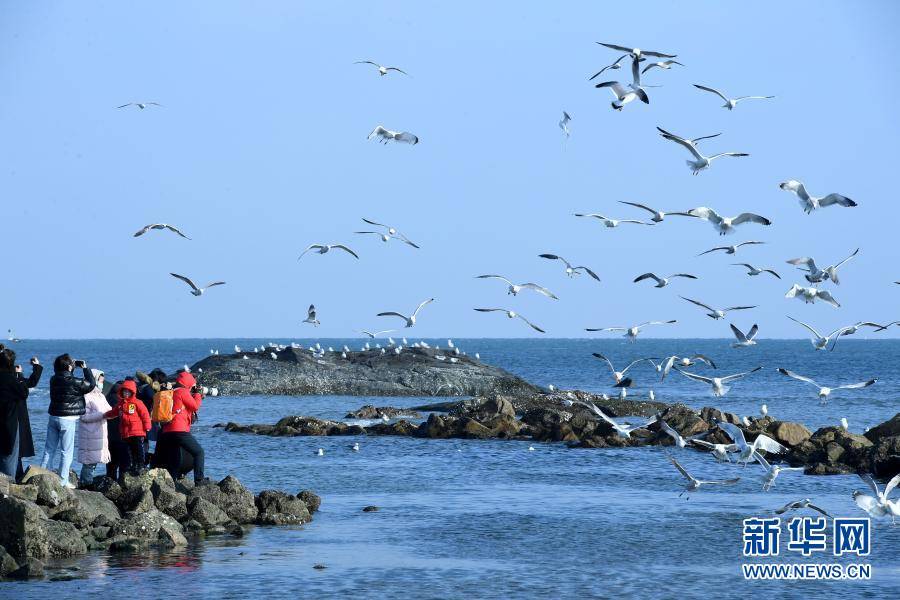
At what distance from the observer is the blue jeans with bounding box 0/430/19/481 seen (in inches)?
741

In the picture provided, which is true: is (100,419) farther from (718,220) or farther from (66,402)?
(718,220)

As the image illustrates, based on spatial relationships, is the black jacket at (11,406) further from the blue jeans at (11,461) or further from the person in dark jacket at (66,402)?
the person in dark jacket at (66,402)

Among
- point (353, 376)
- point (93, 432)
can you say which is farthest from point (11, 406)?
point (353, 376)

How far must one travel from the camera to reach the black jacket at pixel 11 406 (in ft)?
Result: 59.9

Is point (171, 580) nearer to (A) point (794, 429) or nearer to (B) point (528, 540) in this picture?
(B) point (528, 540)

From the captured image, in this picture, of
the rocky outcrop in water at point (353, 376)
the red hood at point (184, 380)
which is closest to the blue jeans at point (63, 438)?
the red hood at point (184, 380)

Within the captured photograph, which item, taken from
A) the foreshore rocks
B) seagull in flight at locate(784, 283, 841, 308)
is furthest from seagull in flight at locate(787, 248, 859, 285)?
the foreshore rocks

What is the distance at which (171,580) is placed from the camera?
1608cm

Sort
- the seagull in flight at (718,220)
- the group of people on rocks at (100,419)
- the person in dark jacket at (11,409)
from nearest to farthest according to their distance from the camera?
the person in dark jacket at (11,409) → the group of people on rocks at (100,419) → the seagull in flight at (718,220)

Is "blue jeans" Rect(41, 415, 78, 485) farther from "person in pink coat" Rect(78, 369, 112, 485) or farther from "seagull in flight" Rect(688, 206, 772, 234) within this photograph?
"seagull in flight" Rect(688, 206, 772, 234)

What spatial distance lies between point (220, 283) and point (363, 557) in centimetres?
1459

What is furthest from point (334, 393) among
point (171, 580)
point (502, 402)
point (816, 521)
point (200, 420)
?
point (171, 580)

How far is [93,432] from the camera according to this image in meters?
19.9

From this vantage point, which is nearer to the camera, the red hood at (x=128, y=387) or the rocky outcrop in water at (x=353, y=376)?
the red hood at (x=128, y=387)
